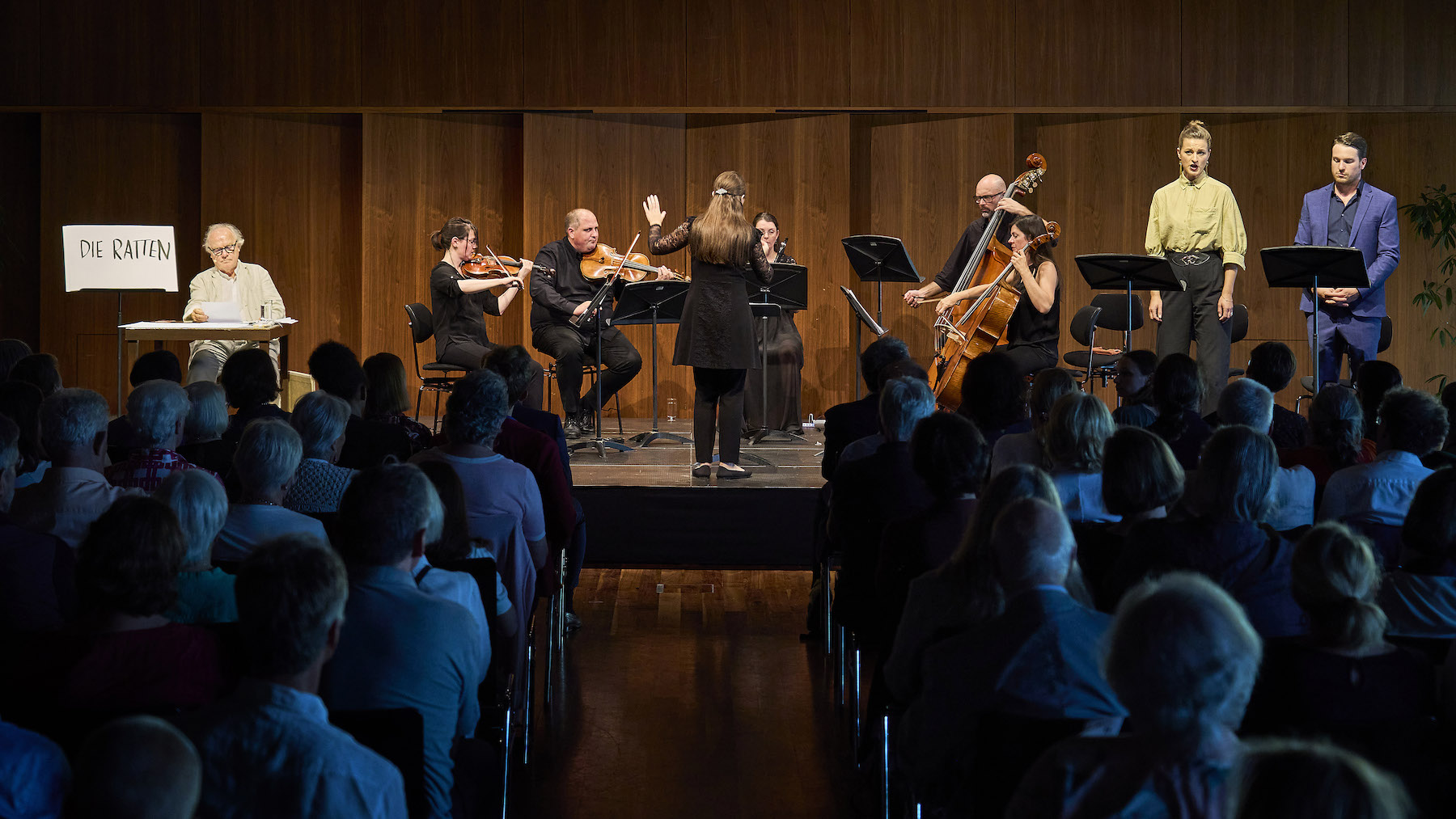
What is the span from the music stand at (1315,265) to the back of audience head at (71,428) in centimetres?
493

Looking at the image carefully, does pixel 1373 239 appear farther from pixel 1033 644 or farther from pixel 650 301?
pixel 1033 644

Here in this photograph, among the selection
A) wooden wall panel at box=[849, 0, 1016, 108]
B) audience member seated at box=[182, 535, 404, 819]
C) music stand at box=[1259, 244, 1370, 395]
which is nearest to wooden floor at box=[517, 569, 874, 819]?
audience member seated at box=[182, 535, 404, 819]

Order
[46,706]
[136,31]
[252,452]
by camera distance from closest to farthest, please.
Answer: [46,706] → [252,452] → [136,31]

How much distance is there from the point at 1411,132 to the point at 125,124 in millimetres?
9048

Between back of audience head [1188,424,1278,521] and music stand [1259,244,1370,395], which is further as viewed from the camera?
music stand [1259,244,1370,395]

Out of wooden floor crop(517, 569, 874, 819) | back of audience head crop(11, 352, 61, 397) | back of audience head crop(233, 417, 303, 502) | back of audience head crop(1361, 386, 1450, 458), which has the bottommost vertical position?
wooden floor crop(517, 569, 874, 819)

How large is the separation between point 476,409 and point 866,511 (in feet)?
3.35

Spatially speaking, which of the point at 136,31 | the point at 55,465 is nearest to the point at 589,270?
the point at 136,31

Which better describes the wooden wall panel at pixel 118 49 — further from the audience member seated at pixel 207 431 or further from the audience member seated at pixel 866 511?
the audience member seated at pixel 866 511

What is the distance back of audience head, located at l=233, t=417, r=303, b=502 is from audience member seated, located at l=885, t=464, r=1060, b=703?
1341 millimetres

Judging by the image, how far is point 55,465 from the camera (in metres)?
3.08

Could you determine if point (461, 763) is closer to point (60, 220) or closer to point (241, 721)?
point (241, 721)

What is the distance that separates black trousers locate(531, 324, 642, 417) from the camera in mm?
7465

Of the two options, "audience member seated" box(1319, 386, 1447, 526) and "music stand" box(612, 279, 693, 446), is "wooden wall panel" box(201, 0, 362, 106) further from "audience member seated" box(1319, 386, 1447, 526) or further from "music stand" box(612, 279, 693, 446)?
"audience member seated" box(1319, 386, 1447, 526)
